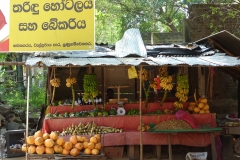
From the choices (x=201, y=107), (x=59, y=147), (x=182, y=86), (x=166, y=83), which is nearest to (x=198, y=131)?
(x=201, y=107)

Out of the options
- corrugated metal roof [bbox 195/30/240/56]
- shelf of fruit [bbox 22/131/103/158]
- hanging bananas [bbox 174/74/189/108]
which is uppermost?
corrugated metal roof [bbox 195/30/240/56]

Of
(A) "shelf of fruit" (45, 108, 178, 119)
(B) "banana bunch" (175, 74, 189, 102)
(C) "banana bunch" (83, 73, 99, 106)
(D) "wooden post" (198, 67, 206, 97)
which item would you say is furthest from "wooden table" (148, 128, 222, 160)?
(C) "banana bunch" (83, 73, 99, 106)

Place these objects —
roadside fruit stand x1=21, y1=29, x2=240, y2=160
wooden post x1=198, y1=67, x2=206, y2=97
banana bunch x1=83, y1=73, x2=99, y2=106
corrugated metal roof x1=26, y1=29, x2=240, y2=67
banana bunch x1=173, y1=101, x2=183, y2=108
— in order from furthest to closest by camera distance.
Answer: wooden post x1=198, y1=67, x2=206, y2=97
banana bunch x1=173, y1=101, x2=183, y2=108
banana bunch x1=83, y1=73, x2=99, y2=106
roadside fruit stand x1=21, y1=29, x2=240, y2=160
corrugated metal roof x1=26, y1=29, x2=240, y2=67

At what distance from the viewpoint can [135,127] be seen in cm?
855

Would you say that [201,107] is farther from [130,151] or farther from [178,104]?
[130,151]

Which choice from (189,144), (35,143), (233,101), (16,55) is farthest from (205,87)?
(16,55)

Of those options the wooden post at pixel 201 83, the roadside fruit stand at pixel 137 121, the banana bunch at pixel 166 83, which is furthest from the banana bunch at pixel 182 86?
the wooden post at pixel 201 83

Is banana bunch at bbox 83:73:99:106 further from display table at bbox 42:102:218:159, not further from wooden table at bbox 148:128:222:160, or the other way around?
wooden table at bbox 148:128:222:160

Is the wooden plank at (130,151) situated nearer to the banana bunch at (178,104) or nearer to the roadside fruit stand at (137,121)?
the roadside fruit stand at (137,121)

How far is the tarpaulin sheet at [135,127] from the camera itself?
833 cm

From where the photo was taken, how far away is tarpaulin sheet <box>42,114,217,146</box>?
833 cm

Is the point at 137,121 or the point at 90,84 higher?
the point at 90,84

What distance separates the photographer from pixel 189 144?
8.51 metres

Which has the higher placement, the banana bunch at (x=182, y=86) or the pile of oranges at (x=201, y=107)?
the banana bunch at (x=182, y=86)
